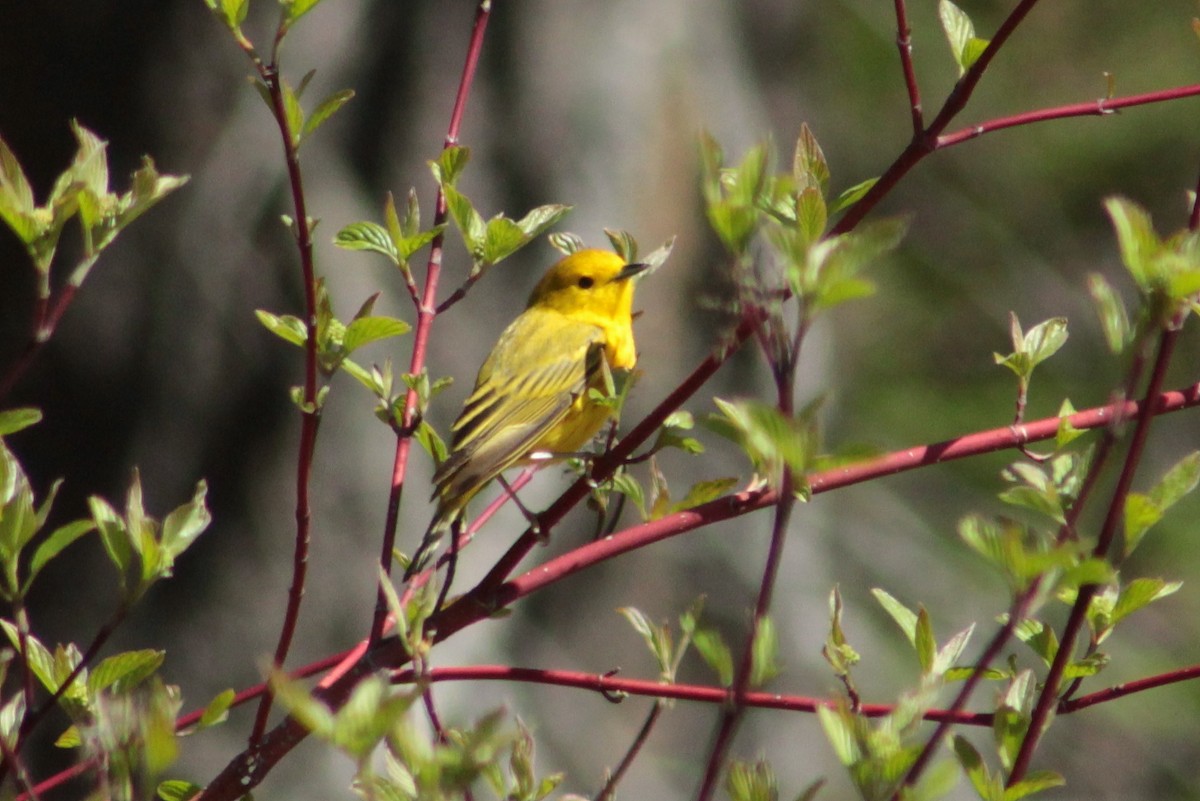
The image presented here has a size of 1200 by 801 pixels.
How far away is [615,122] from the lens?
10.2 feet

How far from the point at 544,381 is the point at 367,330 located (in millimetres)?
1182

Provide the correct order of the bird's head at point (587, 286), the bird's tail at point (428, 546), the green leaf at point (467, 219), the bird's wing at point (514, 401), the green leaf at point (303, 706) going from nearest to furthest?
the green leaf at point (303, 706)
the green leaf at point (467, 219)
the bird's tail at point (428, 546)
the bird's wing at point (514, 401)
the bird's head at point (587, 286)

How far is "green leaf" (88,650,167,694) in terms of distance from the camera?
808 millimetres

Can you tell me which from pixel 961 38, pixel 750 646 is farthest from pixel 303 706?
pixel 961 38

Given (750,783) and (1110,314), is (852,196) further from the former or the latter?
(750,783)

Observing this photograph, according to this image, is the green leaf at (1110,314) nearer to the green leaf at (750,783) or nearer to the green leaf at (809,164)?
the green leaf at (809,164)

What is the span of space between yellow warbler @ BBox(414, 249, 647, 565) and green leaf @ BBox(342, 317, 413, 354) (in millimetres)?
449

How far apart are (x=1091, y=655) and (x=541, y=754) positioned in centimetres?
255

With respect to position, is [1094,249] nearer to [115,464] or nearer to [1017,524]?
[115,464]

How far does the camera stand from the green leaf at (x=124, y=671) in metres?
0.81

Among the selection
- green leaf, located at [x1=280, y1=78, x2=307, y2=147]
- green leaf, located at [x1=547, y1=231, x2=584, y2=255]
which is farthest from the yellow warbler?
green leaf, located at [x1=280, y1=78, x2=307, y2=147]

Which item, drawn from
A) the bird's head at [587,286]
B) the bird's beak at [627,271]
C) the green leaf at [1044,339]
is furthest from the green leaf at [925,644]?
the bird's head at [587,286]

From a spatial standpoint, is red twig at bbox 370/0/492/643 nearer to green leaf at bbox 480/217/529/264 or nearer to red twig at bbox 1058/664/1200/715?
green leaf at bbox 480/217/529/264

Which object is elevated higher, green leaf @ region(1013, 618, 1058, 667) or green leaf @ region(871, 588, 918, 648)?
green leaf @ region(871, 588, 918, 648)
